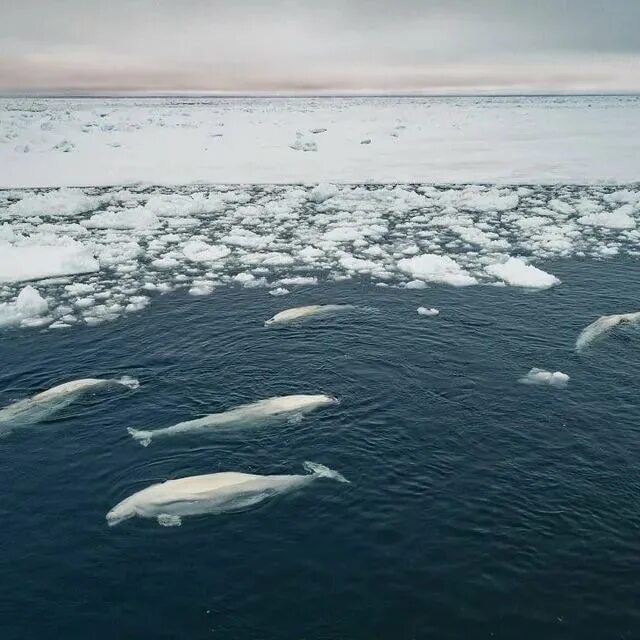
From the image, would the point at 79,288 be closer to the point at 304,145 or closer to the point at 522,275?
the point at 522,275

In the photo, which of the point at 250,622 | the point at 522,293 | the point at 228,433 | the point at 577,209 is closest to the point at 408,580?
the point at 250,622

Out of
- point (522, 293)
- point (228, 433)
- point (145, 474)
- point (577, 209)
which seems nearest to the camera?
point (145, 474)

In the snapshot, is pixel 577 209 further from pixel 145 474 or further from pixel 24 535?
pixel 24 535

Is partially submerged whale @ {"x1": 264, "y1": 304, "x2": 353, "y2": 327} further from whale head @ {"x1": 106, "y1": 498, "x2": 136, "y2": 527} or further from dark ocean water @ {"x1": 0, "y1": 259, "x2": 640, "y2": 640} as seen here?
whale head @ {"x1": 106, "y1": 498, "x2": 136, "y2": 527}

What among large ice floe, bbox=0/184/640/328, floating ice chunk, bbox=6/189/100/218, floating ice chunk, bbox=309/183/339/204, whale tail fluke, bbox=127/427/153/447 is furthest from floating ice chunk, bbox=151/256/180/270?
floating ice chunk, bbox=309/183/339/204

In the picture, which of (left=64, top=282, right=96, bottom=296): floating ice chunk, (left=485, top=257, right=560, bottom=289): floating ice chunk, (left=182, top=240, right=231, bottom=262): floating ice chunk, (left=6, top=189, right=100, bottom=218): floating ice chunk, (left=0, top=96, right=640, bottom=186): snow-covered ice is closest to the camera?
(left=485, top=257, right=560, bottom=289): floating ice chunk
